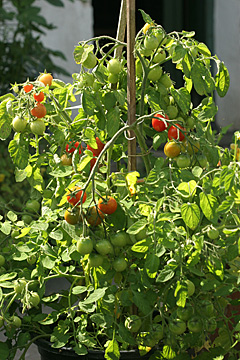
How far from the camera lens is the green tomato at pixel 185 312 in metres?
1.01

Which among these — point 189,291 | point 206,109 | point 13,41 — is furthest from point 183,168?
point 13,41

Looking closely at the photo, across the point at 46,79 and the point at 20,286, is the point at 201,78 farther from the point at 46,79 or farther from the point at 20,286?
the point at 20,286

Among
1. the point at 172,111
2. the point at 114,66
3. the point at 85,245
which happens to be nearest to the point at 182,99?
the point at 172,111

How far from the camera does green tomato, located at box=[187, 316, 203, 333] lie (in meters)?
1.01

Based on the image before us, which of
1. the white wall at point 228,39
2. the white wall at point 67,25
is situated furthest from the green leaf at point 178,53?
the white wall at point 228,39

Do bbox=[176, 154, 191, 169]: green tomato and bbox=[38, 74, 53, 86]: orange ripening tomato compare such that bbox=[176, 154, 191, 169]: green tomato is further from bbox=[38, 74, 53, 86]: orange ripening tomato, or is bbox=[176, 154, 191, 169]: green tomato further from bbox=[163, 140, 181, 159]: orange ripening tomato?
bbox=[38, 74, 53, 86]: orange ripening tomato

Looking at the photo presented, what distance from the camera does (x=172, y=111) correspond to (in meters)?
1.14

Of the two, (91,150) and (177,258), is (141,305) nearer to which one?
(177,258)

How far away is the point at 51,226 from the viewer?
1.22 m

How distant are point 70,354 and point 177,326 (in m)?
0.24

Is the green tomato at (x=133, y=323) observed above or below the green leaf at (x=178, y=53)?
below

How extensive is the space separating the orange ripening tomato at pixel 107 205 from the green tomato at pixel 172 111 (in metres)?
0.22

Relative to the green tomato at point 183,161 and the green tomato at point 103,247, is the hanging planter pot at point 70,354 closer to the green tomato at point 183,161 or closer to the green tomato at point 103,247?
the green tomato at point 103,247

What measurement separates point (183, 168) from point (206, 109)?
0.43 feet
